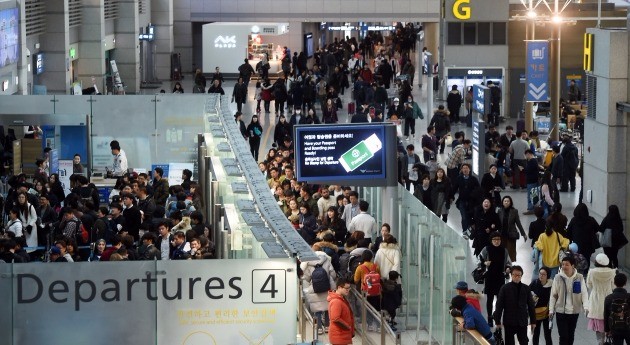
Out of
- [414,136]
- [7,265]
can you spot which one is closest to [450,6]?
[414,136]

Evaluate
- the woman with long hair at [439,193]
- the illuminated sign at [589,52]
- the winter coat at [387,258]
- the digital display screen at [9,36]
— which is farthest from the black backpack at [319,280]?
the digital display screen at [9,36]

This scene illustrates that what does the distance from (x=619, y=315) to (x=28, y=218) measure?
888 centimetres

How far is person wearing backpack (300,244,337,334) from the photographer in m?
18.0

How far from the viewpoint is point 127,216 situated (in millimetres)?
20594

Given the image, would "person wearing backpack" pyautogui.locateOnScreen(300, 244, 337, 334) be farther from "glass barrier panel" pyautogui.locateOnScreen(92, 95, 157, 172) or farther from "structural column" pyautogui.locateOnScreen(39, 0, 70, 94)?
"structural column" pyautogui.locateOnScreen(39, 0, 70, 94)

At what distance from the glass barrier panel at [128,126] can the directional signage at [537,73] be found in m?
11.4

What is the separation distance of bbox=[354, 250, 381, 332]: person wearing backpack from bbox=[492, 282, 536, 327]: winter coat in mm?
2382

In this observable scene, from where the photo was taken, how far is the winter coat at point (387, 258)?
1923cm

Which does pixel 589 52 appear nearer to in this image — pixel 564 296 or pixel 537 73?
pixel 564 296

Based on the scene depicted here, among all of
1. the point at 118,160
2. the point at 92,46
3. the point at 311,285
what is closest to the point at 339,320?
the point at 311,285

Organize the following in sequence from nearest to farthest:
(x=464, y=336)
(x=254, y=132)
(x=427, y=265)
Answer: (x=464, y=336) < (x=427, y=265) < (x=254, y=132)

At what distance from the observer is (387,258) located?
1927cm

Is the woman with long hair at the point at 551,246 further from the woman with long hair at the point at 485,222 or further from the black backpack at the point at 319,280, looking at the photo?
the black backpack at the point at 319,280

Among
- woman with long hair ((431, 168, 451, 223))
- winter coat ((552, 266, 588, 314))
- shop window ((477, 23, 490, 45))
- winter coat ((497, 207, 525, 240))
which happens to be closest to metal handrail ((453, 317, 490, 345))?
winter coat ((552, 266, 588, 314))
